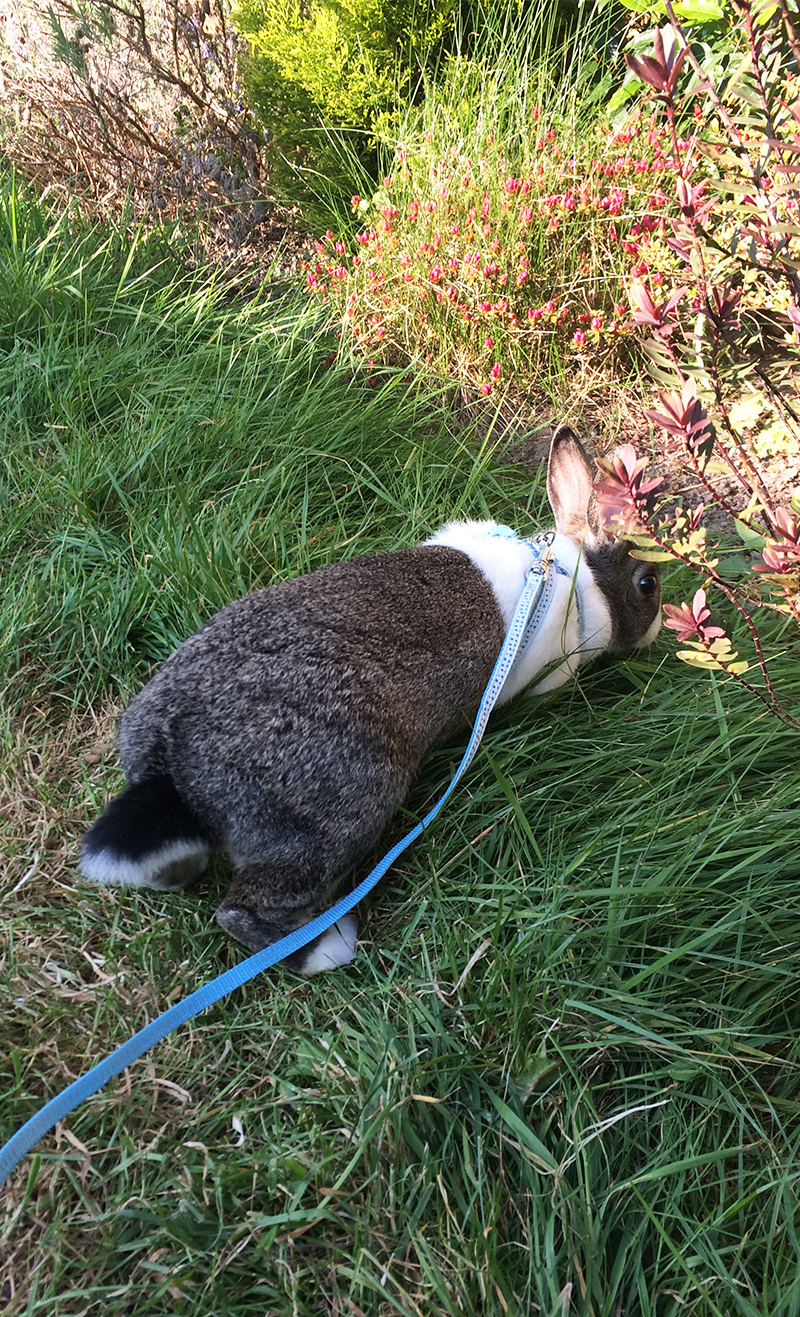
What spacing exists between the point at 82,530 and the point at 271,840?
1504 mm

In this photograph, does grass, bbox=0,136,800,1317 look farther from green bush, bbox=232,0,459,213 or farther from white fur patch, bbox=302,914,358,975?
green bush, bbox=232,0,459,213

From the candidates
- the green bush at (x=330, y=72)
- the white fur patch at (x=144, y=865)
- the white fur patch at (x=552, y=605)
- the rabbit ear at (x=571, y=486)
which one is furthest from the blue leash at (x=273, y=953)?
the green bush at (x=330, y=72)

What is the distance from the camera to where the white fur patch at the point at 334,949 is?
7.20 ft

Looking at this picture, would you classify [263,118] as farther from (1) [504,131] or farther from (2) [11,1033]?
(2) [11,1033]

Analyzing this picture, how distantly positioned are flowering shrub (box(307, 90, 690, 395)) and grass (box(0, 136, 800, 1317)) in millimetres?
1254

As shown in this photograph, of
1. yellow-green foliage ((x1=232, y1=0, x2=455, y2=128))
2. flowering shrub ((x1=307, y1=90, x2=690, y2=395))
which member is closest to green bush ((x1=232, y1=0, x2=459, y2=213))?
yellow-green foliage ((x1=232, y1=0, x2=455, y2=128))

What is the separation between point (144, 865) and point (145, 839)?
6cm

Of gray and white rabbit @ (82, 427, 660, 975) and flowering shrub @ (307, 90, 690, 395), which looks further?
flowering shrub @ (307, 90, 690, 395)

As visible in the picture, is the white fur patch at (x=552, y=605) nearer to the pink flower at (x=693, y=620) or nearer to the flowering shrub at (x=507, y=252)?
the pink flower at (x=693, y=620)

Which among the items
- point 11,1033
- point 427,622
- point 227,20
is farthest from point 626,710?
point 227,20

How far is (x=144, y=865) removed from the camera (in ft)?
6.78

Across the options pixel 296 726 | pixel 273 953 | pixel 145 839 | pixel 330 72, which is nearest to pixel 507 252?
pixel 330 72

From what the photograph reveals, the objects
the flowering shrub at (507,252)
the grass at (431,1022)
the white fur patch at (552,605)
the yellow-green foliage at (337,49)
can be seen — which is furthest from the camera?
the yellow-green foliage at (337,49)

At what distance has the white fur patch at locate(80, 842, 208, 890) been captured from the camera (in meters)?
2.04
